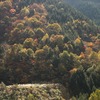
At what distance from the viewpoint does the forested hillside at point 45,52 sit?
78.0 meters

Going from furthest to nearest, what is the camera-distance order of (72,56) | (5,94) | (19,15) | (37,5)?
1. (37,5)
2. (19,15)
3. (72,56)
4. (5,94)

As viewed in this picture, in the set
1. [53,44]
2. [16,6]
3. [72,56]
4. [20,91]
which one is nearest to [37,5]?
[16,6]

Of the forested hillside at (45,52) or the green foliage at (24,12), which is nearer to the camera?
the forested hillside at (45,52)

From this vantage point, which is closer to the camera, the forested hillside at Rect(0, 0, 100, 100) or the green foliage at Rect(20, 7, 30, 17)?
the forested hillside at Rect(0, 0, 100, 100)

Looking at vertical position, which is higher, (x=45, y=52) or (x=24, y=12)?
(x=45, y=52)

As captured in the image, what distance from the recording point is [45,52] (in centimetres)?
8694

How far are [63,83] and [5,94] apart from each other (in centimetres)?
1773

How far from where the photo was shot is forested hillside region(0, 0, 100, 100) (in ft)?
256

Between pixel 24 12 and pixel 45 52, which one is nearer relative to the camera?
pixel 45 52

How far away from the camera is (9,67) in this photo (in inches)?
3157

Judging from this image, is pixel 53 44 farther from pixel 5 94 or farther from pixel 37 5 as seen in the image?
pixel 37 5

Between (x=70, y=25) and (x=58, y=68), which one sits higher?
(x=58, y=68)

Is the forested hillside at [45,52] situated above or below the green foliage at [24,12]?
above

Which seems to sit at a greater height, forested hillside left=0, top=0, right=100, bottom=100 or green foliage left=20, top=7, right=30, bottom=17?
forested hillside left=0, top=0, right=100, bottom=100
